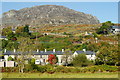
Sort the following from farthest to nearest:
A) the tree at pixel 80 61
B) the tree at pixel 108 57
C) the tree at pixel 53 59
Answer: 1. the tree at pixel 53 59
2. the tree at pixel 108 57
3. the tree at pixel 80 61

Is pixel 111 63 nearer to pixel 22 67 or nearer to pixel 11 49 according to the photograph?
pixel 22 67

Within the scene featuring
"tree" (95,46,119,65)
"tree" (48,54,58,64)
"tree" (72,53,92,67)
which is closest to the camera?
"tree" (72,53,92,67)

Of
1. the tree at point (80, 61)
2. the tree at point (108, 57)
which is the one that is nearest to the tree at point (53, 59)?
the tree at point (80, 61)

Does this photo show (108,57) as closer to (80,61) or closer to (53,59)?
(80,61)

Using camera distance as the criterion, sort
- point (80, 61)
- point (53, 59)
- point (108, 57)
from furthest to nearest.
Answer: point (53, 59) → point (108, 57) → point (80, 61)

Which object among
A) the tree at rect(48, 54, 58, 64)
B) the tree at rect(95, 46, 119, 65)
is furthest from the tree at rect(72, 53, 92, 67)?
the tree at rect(48, 54, 58, 64)

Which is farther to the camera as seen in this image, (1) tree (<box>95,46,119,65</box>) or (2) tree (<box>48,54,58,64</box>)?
(2) tree (<box>48,54,58,64</box>)

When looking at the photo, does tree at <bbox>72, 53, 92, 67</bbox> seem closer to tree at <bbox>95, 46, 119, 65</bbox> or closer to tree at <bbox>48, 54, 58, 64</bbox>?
tree at <bbox>95, 46, 119, 65</bbox>

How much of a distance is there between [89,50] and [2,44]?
22.9 metres

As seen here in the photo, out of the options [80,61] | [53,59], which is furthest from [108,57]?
[53,59]

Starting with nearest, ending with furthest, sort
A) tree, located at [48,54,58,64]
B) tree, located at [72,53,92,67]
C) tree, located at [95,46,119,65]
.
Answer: tree, located at [72,53,92,67], tree, located at [95,46,119,65], tree, located at [48,54,58,64]

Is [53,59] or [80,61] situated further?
[53,59]

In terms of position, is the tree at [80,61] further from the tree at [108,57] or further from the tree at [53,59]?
the tree at [53,59]

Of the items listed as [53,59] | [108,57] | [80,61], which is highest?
[108,57]
